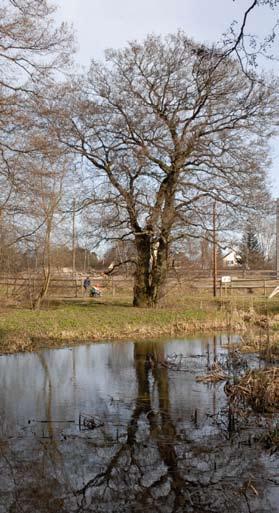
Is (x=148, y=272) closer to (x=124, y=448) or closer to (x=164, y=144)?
(x=164, y=144)

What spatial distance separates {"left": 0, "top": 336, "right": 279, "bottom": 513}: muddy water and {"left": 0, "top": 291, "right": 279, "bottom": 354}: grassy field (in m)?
4.67

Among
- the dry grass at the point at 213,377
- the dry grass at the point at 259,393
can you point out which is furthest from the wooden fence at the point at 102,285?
the dry grass at the point at 259,393

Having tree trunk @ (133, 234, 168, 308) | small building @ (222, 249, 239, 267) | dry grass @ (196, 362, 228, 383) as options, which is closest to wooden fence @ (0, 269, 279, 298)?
tree trunk @ (133, 234, 168, 308)

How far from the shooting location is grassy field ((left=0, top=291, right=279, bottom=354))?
17500mm

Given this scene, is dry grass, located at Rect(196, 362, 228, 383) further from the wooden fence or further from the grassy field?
the wooden fence

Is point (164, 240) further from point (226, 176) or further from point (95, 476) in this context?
point (95, 476)

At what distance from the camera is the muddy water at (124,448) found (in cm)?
597

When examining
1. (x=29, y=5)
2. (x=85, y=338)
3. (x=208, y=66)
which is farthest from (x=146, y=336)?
(x=208, y=66)

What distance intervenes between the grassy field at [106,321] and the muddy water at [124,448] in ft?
15.3

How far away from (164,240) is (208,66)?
55.2 feet

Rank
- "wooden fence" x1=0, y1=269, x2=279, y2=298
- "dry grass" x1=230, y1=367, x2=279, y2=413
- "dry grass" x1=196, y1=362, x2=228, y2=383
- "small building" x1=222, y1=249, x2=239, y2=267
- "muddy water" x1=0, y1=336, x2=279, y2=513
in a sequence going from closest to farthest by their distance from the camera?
"muddy water" x1=0, y1=336, x2=279, y2=513 → "dry grass" x1=230, y1=367, x2=279, y2=413 → "dry grass" x1=196, y1=362, x2=228, y2=383 → "wooden fence" x1=0, y1=269, x2=279, y2=298 → "small building" x1=222, y1=249, x2=239, y2=267

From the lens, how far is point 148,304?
25.5 m

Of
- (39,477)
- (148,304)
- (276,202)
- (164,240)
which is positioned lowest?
(39,477)

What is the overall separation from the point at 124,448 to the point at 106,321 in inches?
505
